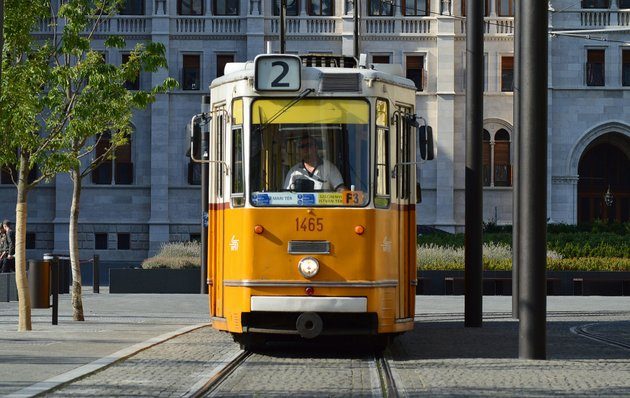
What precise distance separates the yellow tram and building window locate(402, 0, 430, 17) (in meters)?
44.6

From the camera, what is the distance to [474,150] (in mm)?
21375

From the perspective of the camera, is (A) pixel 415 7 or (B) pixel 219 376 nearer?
(B) pixel 219 376

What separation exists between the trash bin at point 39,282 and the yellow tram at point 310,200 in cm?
594

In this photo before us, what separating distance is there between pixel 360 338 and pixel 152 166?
145 feet

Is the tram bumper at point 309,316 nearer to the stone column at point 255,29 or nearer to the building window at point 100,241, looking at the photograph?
the building window at point 100,241

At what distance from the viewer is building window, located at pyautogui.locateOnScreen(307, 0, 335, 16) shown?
60969 millimetres

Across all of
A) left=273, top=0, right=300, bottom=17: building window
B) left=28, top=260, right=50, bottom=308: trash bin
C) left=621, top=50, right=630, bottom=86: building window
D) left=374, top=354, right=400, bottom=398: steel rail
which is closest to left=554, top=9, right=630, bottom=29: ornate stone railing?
left=621, top=50, right=630, bottom=86: building window

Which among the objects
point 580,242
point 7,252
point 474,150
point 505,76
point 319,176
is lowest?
point 7,252

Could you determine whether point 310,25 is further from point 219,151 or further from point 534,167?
point 534,167

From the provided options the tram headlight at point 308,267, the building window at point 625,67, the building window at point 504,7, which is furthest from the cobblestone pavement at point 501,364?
the building window at point 504,7

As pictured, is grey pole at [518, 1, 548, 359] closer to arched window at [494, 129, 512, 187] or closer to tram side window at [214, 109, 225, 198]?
tram side window at [214, 109, 225, 198]

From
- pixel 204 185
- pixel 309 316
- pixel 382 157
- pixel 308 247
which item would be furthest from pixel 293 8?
pixel 309 316

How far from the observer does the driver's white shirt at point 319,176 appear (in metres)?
16.0

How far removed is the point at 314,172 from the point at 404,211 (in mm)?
1469
